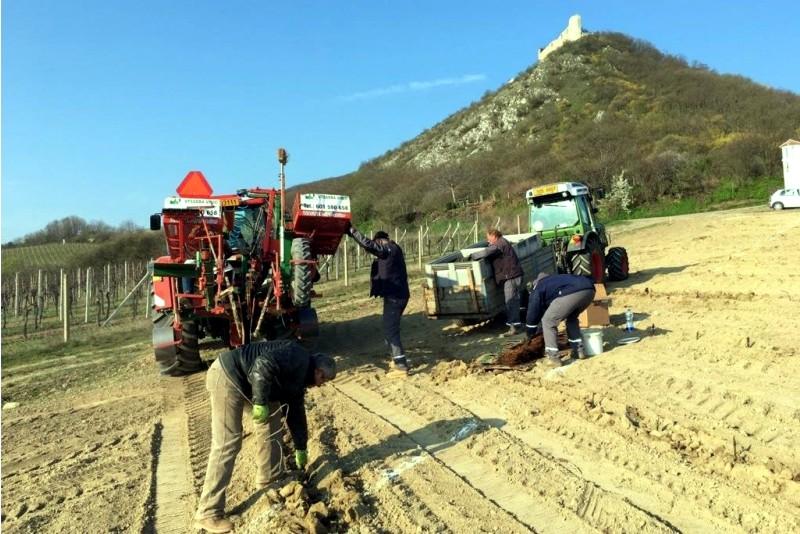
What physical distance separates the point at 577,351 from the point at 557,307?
0.69 metres

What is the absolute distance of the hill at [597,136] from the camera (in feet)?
130

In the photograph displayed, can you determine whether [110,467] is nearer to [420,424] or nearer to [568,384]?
[420,424]

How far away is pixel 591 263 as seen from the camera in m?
12.8

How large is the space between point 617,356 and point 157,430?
543cm

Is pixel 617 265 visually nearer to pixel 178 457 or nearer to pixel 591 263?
pixel 591 263

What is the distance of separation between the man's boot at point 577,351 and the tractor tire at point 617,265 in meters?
7.16

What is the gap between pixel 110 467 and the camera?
18.4 ft

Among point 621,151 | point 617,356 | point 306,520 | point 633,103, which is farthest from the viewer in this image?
point 633,103

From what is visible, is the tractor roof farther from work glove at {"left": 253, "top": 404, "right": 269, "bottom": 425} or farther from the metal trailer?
work glove at {"left": 253, "top": 404, "right": 269, "bottom": 425}

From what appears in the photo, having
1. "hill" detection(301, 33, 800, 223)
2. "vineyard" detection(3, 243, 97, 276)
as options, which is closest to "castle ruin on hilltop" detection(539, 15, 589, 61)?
"hill" detection(301, 33, 800, 223)

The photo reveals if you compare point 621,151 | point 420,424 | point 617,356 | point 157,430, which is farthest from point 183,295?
point 621,151

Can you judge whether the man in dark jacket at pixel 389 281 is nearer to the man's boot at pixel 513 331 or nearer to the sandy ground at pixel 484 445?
the sandy ground at pixel 484 445

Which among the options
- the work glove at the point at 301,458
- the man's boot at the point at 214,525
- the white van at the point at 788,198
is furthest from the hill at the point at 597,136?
the man's boot at the point at 214,525

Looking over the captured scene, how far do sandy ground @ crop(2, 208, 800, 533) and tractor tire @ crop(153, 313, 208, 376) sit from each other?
1.11 feet
